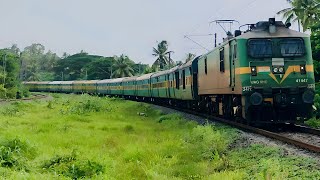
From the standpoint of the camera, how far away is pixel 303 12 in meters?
45.2

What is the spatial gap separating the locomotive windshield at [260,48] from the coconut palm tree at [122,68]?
257ft

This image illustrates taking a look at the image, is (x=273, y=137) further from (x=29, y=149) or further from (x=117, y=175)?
(x=29, y=149)

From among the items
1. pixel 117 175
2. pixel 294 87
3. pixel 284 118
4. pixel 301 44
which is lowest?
pixel 117 175

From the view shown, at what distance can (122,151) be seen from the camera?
12.9 metres

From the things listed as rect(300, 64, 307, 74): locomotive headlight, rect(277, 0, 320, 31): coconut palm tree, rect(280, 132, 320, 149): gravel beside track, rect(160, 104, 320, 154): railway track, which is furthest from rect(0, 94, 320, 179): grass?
rect(277, 0, 320, 31): coconut palm tree

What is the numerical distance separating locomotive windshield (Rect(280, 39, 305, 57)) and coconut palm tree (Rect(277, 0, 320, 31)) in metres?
28.5

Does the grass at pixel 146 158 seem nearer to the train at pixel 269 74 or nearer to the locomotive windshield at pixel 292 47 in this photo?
the train at pixel 269 74

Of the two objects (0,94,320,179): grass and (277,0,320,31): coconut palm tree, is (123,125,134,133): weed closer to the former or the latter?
(0,94,320,179): grass

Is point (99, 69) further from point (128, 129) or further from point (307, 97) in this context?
point (307, 97)

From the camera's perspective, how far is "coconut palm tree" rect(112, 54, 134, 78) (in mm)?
92375

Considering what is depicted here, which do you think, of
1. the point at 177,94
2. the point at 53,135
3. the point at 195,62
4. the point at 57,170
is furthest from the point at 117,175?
the point at 177,94

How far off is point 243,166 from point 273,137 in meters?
3.53

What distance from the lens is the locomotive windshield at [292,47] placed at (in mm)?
14188

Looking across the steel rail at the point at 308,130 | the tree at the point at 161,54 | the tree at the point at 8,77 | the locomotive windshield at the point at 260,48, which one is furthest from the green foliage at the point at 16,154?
the tree at the point at 161,54
